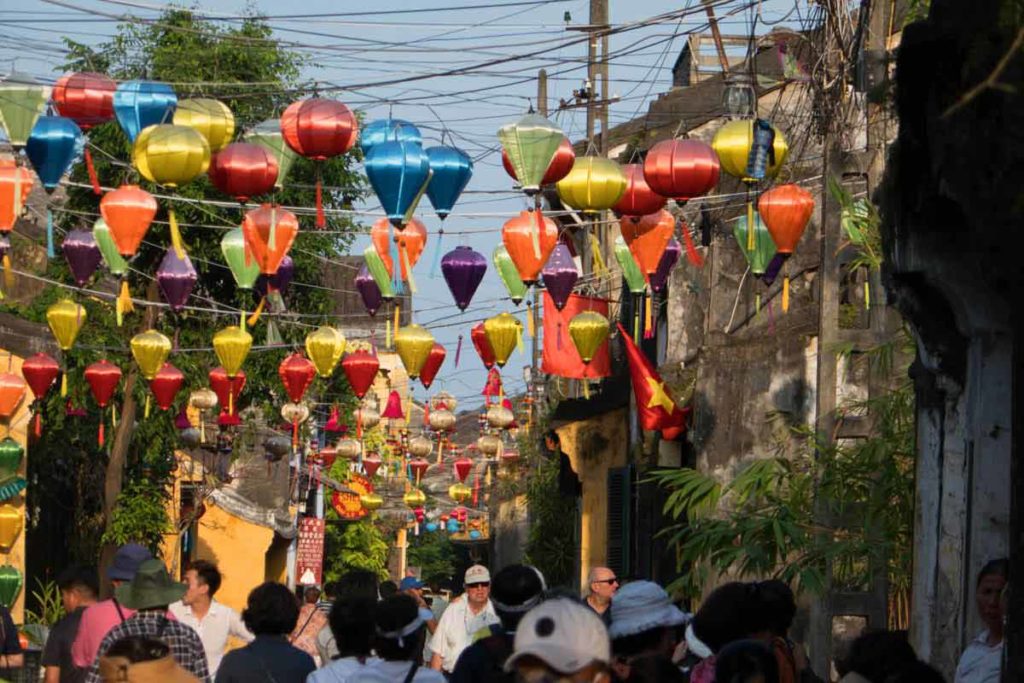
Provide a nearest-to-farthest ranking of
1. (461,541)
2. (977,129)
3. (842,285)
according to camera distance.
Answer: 1. (977,129)
2. (842,285)
3. (461,541)

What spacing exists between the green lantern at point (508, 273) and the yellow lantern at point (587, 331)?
6.72ft

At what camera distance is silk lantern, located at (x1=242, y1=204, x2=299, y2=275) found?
1725 cm

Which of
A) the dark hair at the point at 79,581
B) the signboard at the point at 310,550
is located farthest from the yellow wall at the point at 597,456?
the signboard at the point at 310,550

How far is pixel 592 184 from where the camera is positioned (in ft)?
50.0

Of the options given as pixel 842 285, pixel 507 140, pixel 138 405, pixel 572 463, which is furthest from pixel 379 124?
pixel 138 405

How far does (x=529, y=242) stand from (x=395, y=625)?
9.15 m

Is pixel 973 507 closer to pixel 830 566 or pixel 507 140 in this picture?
pixel 830 566

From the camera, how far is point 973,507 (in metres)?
10.4

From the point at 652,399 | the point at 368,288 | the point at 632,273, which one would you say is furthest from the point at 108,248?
the point at 652,399

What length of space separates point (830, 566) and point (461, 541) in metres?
63.9

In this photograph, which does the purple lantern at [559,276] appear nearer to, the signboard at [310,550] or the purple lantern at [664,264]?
the purple lantern at [664,264]

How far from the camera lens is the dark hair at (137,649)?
6500 millimetres

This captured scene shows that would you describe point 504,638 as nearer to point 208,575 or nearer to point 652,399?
point 208,575

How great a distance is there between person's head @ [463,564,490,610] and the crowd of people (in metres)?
3.03
